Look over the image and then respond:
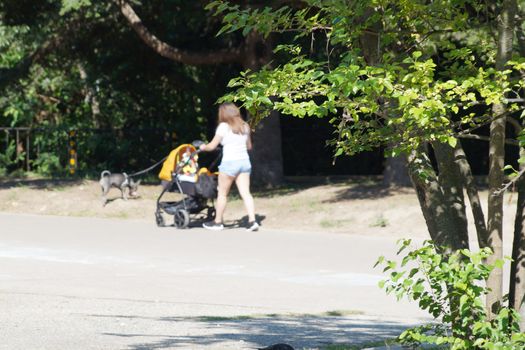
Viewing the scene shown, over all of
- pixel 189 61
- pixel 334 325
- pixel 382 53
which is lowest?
pixel 334 325

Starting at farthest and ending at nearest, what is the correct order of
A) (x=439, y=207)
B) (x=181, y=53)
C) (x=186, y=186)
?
(x=181, y=53) → (x=186, y=186) → (x=439, y=207)

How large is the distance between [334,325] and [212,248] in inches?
217

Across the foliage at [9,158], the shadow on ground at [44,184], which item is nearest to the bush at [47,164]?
the foliage at [9,158]

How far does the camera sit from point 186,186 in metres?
16.7

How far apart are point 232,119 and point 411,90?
10.7 metres

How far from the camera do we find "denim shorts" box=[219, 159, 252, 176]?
16.3 meters

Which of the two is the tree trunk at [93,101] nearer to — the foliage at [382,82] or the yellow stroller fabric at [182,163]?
the yellow stroller fabric at [182,163]

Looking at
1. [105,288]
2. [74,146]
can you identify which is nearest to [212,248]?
[105,288]

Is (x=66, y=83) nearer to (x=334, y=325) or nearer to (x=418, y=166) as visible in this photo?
(x=334, y=325)

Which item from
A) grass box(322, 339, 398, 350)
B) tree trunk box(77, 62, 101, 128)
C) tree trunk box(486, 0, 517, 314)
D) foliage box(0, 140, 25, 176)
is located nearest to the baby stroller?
grass box(322, 339, 398, 350)

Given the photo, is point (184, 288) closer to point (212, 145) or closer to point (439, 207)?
point (439, 207)

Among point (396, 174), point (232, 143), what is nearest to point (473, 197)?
point (232, 143)

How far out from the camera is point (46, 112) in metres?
31.9

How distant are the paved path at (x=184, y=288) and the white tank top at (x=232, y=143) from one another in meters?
1.15
